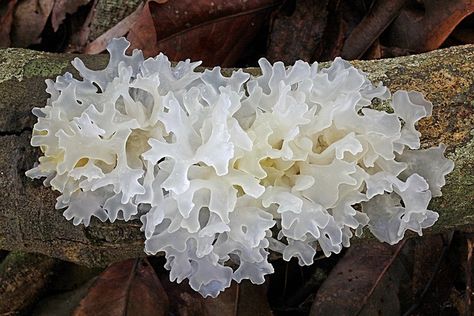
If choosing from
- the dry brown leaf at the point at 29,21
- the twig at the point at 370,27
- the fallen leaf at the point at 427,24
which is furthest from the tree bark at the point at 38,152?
the dry brown leaf at the point at 29,21

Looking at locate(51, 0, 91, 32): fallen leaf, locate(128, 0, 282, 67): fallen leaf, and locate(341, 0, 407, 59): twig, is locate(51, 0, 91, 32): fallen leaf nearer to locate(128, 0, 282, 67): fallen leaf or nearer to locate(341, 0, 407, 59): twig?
locate(128, 0, 282, 67): fallen leaf

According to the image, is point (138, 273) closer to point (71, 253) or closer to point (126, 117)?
point (71, 253)

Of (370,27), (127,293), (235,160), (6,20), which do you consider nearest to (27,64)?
(235,160)

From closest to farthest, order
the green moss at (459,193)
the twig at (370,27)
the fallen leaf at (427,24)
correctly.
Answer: the green moss at (459,193)
the fallen leaf at (427,24)
the twig at (370,27)

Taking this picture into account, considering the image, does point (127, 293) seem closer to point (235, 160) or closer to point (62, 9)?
point (235, 160)

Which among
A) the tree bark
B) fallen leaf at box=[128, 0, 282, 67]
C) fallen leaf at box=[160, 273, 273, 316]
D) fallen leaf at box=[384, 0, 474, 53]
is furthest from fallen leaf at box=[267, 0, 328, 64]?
fallen leaf at box=[160, 273, 273, 316]

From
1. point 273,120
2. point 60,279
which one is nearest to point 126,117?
point 273,120

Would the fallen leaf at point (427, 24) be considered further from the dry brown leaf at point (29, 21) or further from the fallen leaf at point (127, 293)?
the dry brown leaf at point (29, 21)
